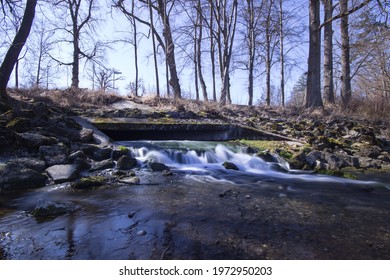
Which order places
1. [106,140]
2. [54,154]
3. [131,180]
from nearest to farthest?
[131,180]
[54,154]
[106,140]

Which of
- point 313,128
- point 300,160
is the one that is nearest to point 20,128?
point 300,160

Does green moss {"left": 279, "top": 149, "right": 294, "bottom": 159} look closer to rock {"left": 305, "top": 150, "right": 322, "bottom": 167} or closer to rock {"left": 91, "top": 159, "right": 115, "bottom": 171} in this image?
rock {"left": 305, "top": 150, "right": 322, "bottom": 167}

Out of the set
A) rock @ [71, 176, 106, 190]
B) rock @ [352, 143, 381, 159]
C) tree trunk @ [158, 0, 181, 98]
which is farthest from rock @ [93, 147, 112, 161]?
tree trunk @ [158, 0, 181, 98]

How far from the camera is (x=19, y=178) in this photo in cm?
447

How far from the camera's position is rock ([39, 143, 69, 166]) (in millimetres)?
5453

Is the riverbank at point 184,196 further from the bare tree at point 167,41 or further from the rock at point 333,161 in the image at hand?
the bare tree at point 167,41

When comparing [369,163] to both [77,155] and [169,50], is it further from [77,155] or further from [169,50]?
[169,50]

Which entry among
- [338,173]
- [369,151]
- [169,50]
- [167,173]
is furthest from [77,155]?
[169,50]

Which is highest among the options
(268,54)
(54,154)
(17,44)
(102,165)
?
(268,54)

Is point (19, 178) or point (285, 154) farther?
point (285, 154)

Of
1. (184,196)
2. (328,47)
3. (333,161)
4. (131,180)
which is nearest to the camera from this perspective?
(184,196)

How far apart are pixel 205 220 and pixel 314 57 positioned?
1259 cm
